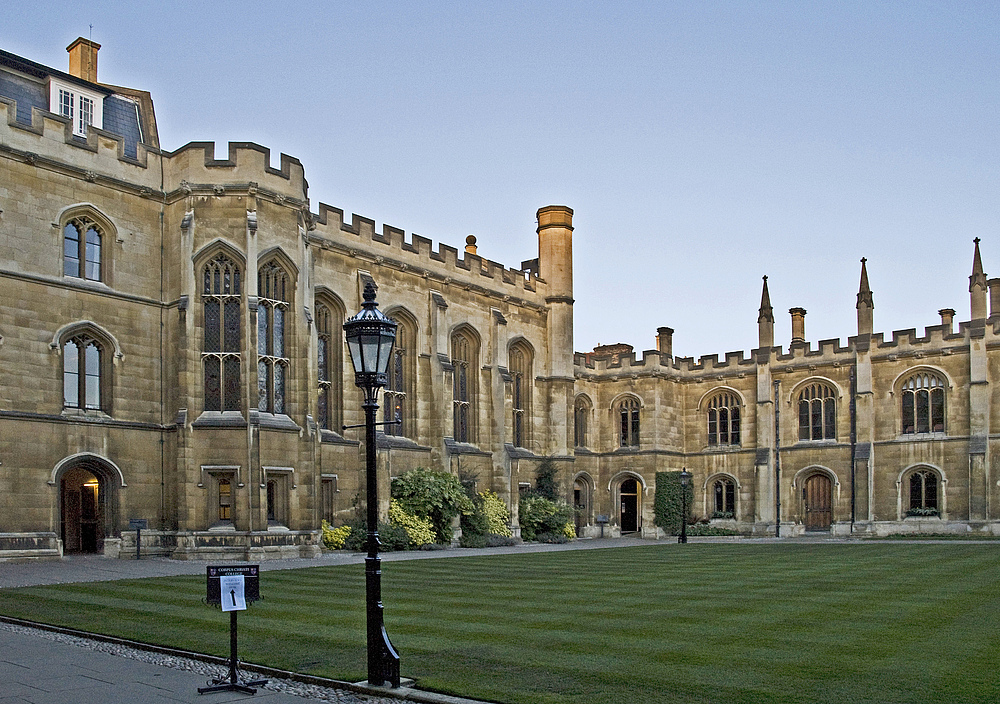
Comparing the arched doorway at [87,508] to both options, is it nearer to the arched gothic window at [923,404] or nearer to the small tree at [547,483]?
the small tree at [547,483]

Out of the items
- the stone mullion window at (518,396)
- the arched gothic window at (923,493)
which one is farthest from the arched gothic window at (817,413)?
the stone mullion window at (518,396)

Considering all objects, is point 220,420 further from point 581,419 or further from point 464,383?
point 581,419

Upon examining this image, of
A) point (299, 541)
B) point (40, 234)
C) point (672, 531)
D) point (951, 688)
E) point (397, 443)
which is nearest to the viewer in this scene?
point (951, 688)

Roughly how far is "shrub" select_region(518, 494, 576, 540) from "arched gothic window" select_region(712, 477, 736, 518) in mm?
8587

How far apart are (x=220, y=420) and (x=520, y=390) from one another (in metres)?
17.5

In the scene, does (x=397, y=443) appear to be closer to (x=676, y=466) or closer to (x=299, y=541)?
(x=299, y=541)

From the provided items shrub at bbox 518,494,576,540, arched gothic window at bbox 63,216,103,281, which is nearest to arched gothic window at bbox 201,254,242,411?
arched gothic window at bbox 63,216,103,281

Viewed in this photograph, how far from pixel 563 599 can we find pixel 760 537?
28.5 meters

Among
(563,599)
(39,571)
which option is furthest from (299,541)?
(563,599)

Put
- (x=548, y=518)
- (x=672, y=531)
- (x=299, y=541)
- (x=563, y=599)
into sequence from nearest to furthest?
1. (x=563, y=599)
2. (x=299, y=541)
3. (x=548, y=518)
4. (x=672, y=531)

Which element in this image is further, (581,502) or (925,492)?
(581,502)

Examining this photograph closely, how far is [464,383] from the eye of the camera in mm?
36531

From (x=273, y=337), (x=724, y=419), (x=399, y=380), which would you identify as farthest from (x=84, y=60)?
(x=724, y=419)

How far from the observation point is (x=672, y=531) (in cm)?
4241
